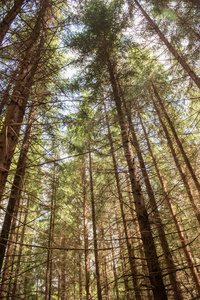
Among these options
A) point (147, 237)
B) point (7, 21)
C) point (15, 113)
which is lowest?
point (147, 237)

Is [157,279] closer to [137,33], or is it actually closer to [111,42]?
[111,42]

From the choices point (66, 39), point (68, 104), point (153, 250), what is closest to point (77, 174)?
point (68, 104)

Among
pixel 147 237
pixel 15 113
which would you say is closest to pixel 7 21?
pixel 15 113

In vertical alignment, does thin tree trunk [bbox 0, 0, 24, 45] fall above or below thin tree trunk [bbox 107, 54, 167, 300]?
above

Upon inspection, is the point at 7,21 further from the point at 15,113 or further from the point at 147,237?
the point at 147,237

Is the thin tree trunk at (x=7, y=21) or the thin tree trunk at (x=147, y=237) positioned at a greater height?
the thin tree trunk at (x=7, y=21)

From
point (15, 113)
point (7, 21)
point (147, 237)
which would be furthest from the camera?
point (147, 237)

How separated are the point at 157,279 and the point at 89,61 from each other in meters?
7.72

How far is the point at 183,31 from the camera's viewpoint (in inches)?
287

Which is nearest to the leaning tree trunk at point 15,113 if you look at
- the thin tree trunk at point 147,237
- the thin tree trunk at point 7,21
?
the thin tree trunk at point 7,21

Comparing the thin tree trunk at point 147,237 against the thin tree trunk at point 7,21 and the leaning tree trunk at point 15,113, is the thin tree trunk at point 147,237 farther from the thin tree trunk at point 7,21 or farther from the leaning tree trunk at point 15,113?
the thin tree trunk at point 7,21

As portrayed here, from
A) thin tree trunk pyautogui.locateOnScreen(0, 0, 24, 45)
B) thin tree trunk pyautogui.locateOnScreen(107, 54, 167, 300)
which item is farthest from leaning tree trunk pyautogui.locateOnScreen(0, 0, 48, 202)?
thin tree trunk pyautogui.locateOnScreen(107, 54, 167, 300)

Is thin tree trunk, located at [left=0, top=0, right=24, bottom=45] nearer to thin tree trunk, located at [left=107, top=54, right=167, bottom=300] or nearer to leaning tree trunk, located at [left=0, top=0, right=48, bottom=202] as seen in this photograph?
leaning tree trunk, located at [left=0, top=0, right=48, bottom=202]

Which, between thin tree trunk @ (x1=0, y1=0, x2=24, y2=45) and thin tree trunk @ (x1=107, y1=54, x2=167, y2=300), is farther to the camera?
thin tree trunk @ (x1=107, y1=54, x2=167, y2=300)
